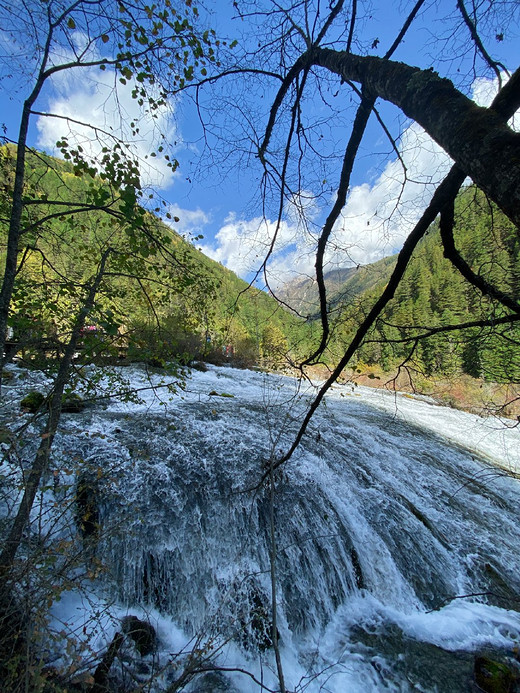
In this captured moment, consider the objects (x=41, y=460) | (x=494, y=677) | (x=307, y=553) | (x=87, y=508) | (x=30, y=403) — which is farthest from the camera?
(x=30, y=403)

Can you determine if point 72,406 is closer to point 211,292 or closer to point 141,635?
point 141,635

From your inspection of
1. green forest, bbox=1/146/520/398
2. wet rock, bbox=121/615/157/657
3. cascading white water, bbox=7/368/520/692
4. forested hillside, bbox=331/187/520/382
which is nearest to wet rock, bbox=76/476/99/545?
cascading white water, bbox=7/368/520/692

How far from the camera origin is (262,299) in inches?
105

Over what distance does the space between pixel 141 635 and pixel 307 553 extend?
261cm

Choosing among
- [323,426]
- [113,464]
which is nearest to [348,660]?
[113,464]

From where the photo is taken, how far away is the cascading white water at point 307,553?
3783mm

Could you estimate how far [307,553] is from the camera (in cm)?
475

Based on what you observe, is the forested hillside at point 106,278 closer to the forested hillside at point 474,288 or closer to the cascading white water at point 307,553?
the forested hillside at point 474,288

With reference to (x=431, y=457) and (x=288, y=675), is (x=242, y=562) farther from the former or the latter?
(x=431, y=457)

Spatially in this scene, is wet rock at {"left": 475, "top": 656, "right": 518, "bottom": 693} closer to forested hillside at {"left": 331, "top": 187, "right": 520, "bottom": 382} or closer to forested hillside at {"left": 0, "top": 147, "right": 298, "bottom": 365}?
forested hillside at {"left": 331, "top": 187, "right": 520, "bottom": 382}

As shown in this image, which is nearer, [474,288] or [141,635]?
[474,288]

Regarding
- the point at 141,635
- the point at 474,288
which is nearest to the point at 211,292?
the point at 474,288

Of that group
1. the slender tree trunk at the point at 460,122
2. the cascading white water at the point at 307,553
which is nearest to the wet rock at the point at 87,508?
the cascading white water at the point at 307,553

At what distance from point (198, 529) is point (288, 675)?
2103mm
